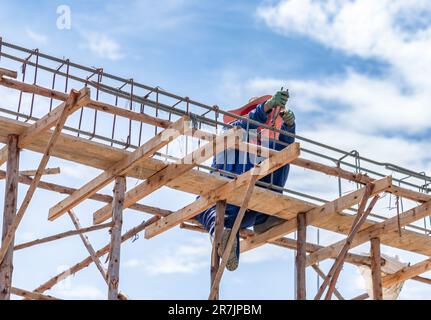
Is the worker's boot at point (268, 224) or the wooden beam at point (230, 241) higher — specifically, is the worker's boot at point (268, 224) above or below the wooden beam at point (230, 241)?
above

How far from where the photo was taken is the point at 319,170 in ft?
67.1

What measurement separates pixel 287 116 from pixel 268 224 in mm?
2185

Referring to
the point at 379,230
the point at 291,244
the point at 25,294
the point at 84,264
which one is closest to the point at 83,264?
the point at 84,264

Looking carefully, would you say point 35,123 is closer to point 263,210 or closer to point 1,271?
point 1,271

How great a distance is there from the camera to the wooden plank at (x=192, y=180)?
19078 mm

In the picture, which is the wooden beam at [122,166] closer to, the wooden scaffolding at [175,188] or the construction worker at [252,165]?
the wooden scaffolding at [175,188]

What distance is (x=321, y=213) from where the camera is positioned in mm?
21688

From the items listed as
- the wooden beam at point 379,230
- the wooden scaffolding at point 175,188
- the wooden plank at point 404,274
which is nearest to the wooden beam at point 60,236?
the wooden scaffolding at point 175,188

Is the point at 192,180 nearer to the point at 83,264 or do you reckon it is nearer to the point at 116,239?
the point at 116,239

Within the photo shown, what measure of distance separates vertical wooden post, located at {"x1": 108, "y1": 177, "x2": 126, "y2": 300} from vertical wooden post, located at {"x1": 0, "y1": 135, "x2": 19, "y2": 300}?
168 cm

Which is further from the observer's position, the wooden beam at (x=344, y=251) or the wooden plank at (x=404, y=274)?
A: the wooden plank at (x=404, y=274)

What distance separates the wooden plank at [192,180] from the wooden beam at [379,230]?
6.6 inches

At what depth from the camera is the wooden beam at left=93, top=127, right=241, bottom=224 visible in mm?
18953
